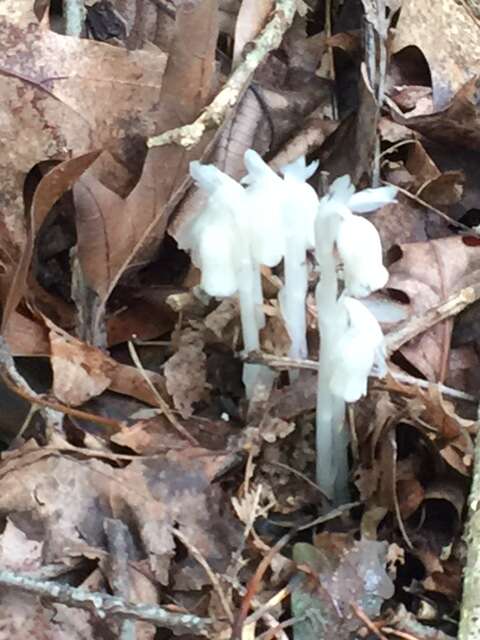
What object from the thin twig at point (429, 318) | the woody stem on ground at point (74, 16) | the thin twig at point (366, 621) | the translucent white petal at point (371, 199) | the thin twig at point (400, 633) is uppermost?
the woody stem on ground at point (74, 16)

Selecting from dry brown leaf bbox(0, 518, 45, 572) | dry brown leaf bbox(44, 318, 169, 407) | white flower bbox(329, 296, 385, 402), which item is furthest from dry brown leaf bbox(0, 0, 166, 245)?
white flower bbox(329, 296, 385, 402)

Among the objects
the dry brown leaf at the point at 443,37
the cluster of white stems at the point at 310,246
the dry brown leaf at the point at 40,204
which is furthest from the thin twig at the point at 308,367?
the dry brown leaf at the point at 443,37

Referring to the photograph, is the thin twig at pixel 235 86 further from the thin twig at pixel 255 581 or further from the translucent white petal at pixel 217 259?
the thin twig at pixel 255 581

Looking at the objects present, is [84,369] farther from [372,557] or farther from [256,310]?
[372,557]

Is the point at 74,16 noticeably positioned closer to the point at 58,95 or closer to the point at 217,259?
the point at 58,95

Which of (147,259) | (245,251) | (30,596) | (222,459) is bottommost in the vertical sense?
(30,596)

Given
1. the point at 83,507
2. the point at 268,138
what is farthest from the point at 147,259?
the point at 83,507

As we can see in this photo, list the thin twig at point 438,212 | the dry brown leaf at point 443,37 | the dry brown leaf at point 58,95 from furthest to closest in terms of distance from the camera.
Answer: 1. the dry brown leaf at point 443,37
2. the thin twig at point 438,212
3. the dry brown leaf at point 58,95

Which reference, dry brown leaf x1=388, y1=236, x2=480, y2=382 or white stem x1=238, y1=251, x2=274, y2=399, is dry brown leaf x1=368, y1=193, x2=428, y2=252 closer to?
dry brown leaf x1=388, y1=236, x2=480, y2=382
